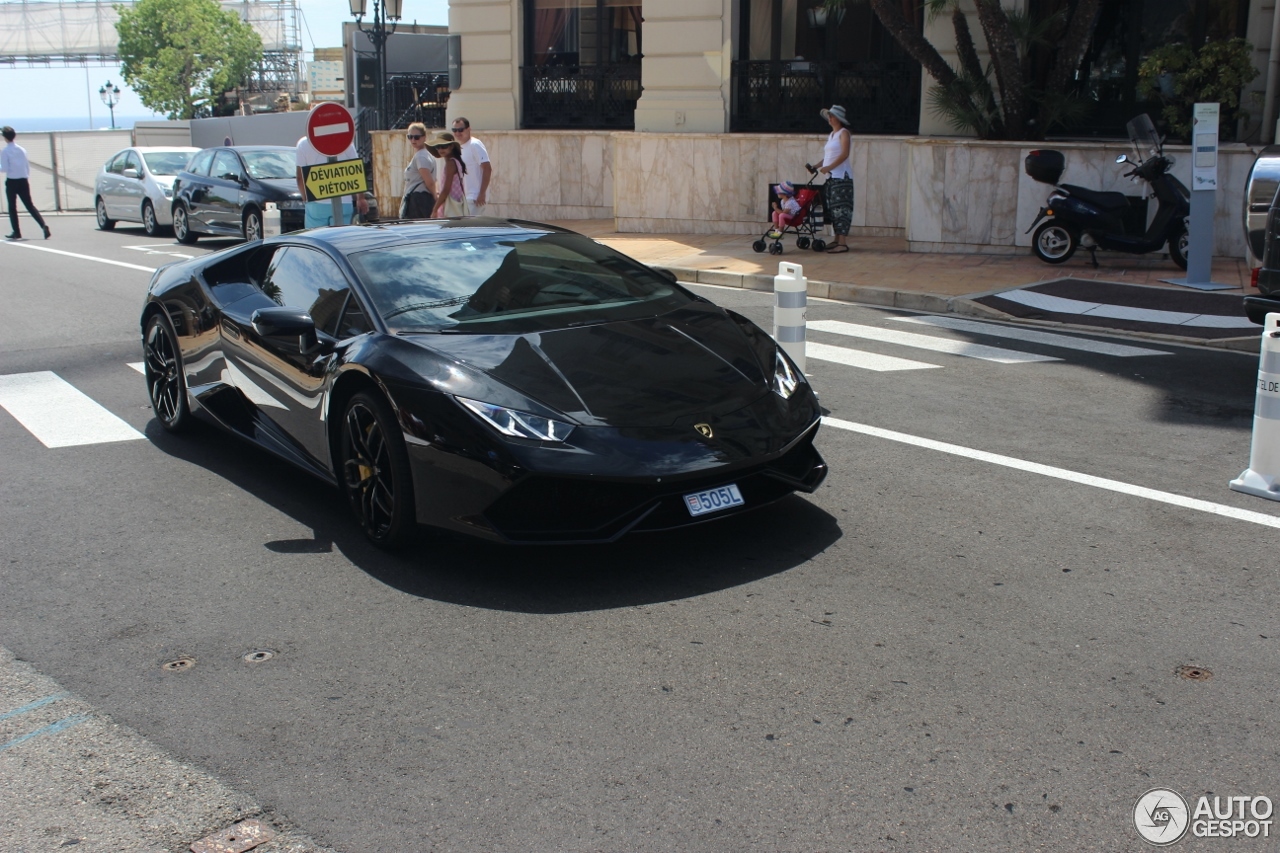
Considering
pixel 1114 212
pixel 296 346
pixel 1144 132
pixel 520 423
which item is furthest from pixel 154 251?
pixel 520 423

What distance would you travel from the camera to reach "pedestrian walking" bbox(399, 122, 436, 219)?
1448cm

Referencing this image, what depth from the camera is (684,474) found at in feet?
16.4

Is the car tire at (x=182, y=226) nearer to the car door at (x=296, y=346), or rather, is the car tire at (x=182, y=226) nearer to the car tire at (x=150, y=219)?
the car tire at (x=150, y=219)

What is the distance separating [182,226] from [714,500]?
18.1m

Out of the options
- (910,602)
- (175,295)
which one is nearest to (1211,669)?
(910,602)

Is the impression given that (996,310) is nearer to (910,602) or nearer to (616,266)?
(616,266)

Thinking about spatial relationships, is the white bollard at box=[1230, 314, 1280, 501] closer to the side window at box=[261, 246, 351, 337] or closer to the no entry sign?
the side window at box=[261, 246, 351, 337]

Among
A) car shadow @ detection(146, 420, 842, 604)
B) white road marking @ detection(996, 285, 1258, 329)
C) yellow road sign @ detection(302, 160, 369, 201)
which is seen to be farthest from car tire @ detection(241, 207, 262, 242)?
car shadow @ detection(146, 420, 842, 604)

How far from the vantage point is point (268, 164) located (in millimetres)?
20203

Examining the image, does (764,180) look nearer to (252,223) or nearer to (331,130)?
(252,223)

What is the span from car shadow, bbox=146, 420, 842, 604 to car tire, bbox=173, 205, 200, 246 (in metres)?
16.1

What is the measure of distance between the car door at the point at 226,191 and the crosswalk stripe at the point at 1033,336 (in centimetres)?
1165

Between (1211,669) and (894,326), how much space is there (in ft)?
25.4

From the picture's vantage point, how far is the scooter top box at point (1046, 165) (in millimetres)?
14883
